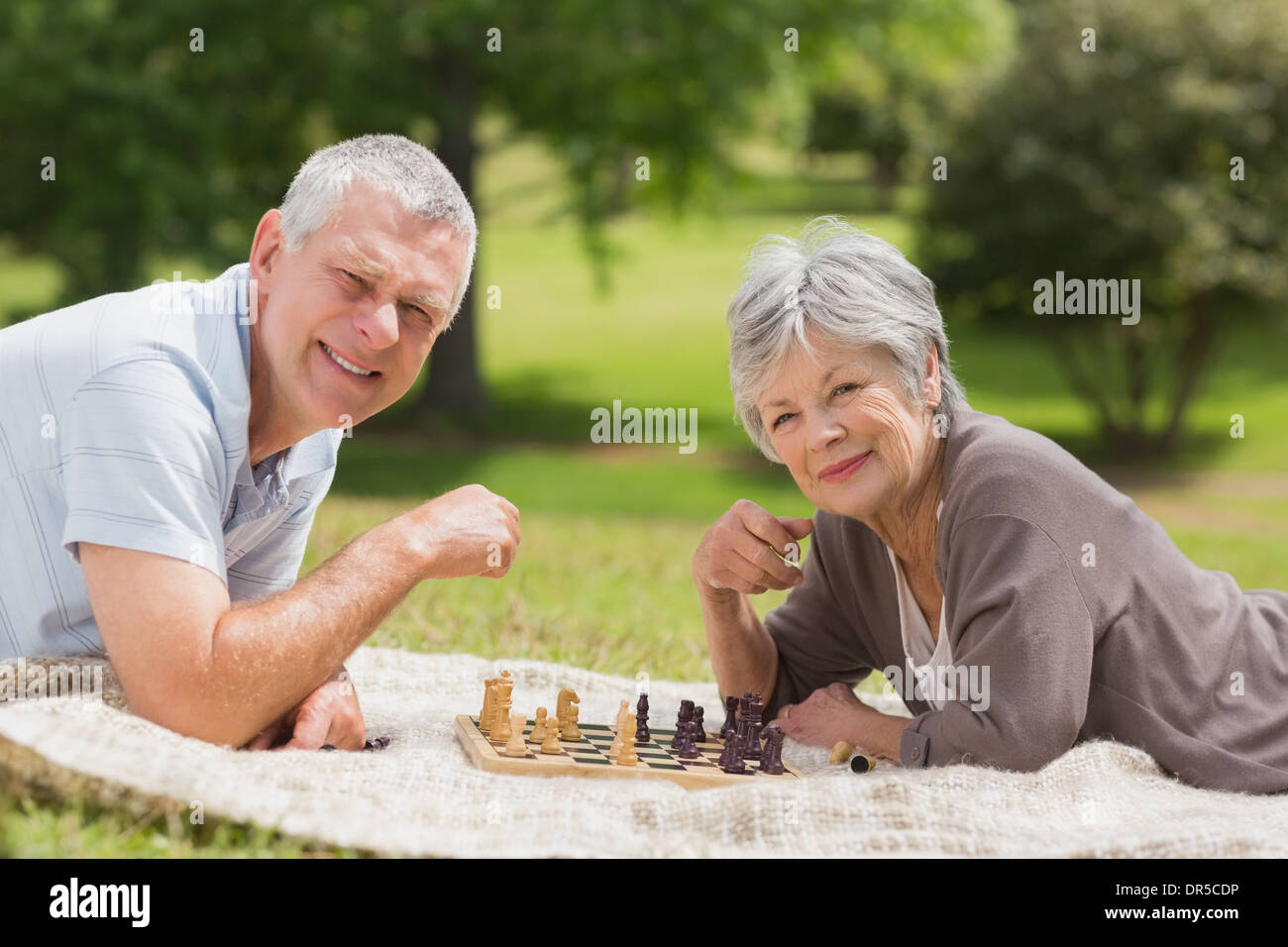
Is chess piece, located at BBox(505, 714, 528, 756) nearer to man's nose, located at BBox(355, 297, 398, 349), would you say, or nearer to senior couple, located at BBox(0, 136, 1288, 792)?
senior couple, located at BBox(0, 136, 1288, 792)

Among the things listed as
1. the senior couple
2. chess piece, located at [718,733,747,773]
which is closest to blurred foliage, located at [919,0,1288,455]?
the senior couple

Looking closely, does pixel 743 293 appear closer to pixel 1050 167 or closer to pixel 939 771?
pixel 939 771

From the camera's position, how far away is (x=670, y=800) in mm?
3336

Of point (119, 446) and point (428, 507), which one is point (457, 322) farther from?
point (119, 446)

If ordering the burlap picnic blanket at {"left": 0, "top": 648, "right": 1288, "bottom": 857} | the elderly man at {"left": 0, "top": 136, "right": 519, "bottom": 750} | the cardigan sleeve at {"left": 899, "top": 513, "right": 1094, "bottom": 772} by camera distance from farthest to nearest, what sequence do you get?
the cardigan sleeve at {"left": 899, "top": 513, "right": 1094, "bottom": 772}, the elderly man at {"left": 0, "top": 136, "right": 519, "bottom": 750}, the burlap picnic blanket at {"left": 0, "top": 648, "right": 1288, "bottom": 857}

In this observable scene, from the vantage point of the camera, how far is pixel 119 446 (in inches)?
129

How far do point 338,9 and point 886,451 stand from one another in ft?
53.4

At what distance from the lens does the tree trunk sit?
19766 mm

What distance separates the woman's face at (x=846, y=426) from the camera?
381 cm

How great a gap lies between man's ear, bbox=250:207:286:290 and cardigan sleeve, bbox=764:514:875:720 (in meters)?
1.93

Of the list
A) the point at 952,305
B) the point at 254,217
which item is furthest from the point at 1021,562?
the point at 952,305

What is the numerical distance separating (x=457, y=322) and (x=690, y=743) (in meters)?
18.0

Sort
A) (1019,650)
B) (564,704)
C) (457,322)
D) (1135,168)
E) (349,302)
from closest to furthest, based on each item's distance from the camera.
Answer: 1. (1019,650)
2. (349,302)
3. (564,704)
4. (1135,168)
5. (457,322)

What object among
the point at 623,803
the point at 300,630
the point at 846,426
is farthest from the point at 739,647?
the point at 300,630
